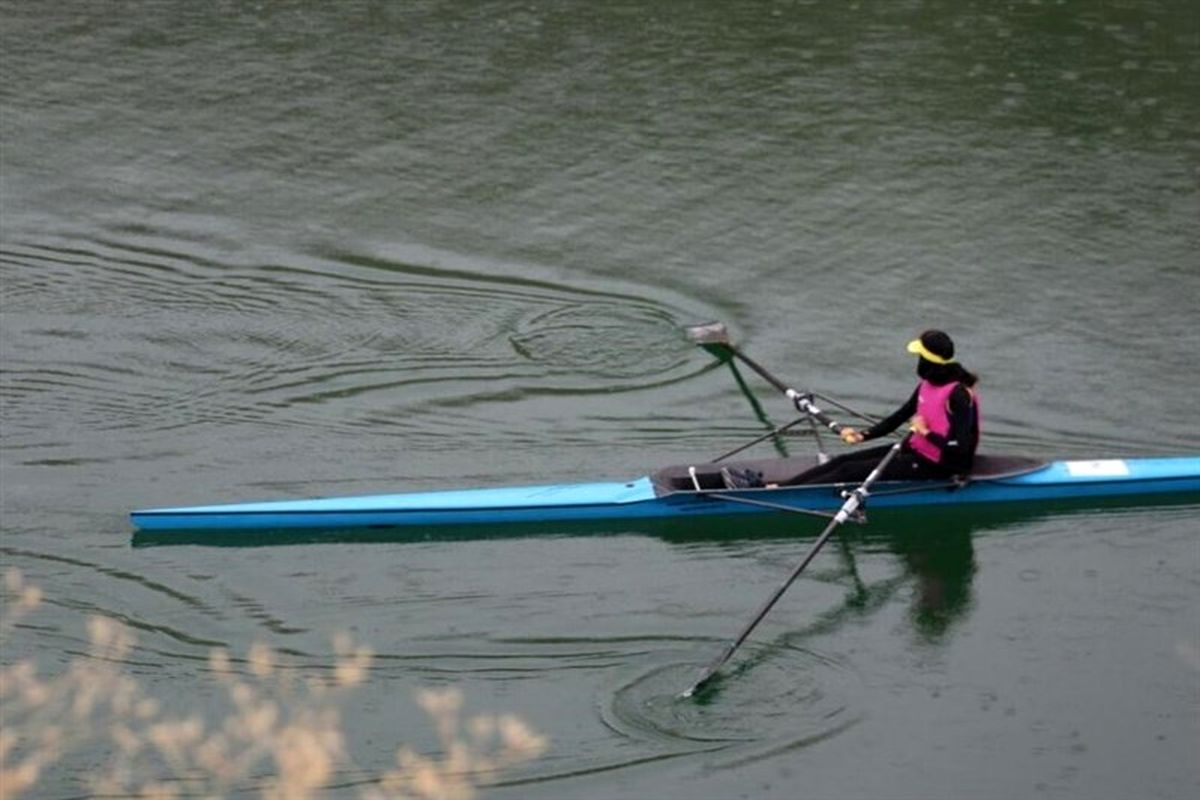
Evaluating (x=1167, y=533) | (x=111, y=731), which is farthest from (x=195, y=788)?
(x=1167, y=533)

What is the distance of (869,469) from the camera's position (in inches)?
476

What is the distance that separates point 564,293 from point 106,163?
4.34 metres

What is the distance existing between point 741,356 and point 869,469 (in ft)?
5.99

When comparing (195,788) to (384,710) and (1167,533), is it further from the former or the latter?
(1167,533)

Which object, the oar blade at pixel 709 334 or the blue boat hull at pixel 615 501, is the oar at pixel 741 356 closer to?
the oar blade at pixel 709 334

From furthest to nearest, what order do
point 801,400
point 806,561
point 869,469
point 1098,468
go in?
point 801,400 < point 1098,468 < point 869,469 < point 806,561

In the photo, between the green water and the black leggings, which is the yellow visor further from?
the green water

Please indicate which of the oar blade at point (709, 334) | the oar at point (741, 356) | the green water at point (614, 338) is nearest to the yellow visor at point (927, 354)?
the oar at point (741, 356)

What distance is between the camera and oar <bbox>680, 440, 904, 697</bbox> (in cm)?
1074

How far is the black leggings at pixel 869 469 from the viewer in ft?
39.6

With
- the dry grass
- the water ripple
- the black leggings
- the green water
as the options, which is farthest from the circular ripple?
the water ripple

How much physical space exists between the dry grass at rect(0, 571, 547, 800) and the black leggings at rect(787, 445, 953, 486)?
2.59m

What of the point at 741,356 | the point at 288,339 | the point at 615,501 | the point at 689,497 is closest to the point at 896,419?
the point at 689,497

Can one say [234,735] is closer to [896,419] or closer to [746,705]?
[746,705]
